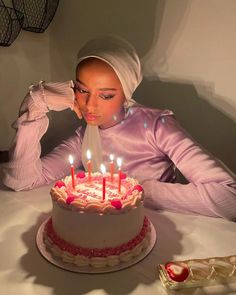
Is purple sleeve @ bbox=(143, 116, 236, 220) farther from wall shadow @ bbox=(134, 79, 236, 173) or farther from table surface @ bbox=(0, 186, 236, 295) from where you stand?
wall shadow @ bbox=(134, 79, 236, 173)

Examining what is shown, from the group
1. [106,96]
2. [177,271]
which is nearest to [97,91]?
[106,96]

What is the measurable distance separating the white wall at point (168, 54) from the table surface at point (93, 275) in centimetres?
36

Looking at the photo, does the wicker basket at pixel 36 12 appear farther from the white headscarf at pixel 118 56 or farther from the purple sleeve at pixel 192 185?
the purple sleeve at pixel 192 185

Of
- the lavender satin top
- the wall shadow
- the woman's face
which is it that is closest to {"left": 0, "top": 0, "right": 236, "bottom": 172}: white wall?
the wall shadow

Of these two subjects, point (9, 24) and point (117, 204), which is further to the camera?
point (9, 24)

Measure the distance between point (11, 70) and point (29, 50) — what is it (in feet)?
0.37

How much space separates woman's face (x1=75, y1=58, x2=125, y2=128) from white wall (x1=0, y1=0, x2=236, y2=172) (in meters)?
0.29

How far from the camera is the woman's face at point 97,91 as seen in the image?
3.35 ft

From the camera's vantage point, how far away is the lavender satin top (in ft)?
3.34

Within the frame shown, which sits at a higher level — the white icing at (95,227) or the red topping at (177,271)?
the white icing at (95,227)

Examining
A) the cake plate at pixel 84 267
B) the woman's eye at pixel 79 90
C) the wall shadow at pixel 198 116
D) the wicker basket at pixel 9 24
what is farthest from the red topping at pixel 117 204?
the wicker basket at pixel 9 24

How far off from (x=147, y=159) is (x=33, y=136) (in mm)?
343

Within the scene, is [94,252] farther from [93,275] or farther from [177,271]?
[177,271]

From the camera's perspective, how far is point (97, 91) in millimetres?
1037
